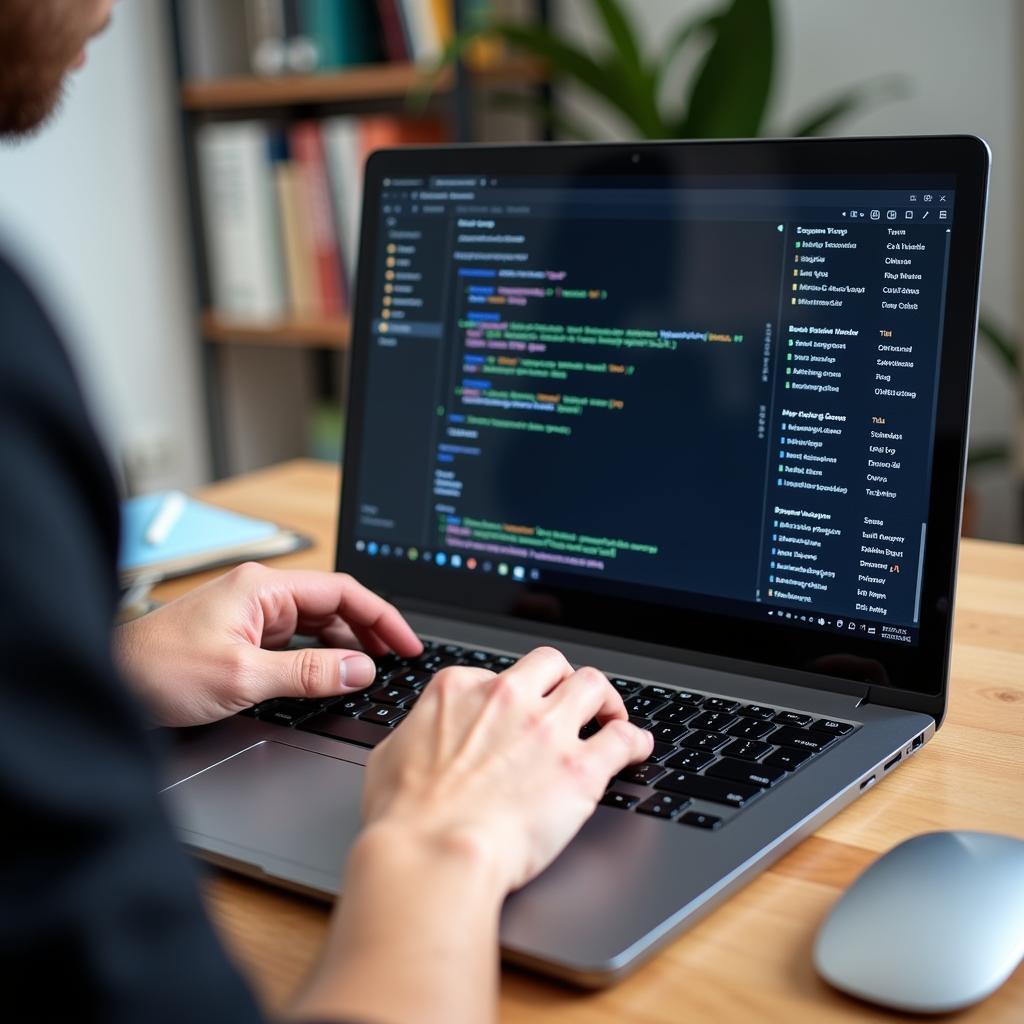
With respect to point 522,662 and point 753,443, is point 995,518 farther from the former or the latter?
point 522,662

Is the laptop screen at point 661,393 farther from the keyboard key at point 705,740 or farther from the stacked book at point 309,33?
the stacked book at point 309,33

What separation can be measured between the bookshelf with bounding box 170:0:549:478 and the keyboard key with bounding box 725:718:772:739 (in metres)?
1.70

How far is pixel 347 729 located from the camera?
0.74m

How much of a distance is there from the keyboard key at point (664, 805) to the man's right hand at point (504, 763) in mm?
23

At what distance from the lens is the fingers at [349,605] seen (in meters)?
0.84

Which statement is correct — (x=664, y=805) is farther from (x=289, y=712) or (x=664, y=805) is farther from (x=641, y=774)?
(x=289, y=712)

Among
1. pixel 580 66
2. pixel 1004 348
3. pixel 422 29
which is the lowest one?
pixel 1004 348

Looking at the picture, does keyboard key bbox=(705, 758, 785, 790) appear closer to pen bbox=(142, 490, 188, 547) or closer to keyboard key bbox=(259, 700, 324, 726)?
keyboard key bbox=(259, 700, 324, 726)

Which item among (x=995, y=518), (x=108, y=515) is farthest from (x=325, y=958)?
(x=995, y=518)

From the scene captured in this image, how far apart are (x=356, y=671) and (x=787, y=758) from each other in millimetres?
276

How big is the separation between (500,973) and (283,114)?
258cm

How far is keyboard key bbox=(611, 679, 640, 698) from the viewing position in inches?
30.3

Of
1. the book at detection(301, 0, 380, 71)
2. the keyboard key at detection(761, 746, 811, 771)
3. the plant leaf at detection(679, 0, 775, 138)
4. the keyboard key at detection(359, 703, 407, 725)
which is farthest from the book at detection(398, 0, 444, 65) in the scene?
the keyboard key at detection(761, 746, 811, 771)

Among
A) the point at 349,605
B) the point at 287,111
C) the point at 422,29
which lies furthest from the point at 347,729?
the point at 287,111
